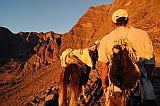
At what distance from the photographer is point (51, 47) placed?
123ft

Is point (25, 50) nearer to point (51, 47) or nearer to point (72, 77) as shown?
point (51, 47)

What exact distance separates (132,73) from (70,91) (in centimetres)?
362

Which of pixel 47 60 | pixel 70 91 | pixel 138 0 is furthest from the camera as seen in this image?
pixel 47 60

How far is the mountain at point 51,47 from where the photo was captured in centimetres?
1589

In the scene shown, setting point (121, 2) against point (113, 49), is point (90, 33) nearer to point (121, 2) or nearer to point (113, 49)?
point (121, 2)

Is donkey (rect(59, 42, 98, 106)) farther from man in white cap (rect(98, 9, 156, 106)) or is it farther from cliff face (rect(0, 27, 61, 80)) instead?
cliff face (rect(0, 27, 61, 80))

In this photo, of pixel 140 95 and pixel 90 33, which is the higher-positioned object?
pixel 90 33

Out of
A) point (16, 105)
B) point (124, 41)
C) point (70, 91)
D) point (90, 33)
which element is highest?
Result: point (90, 33)

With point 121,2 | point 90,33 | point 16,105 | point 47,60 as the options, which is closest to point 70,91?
point 16,105

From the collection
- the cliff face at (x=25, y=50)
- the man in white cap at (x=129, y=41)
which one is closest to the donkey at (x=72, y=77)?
the man in white cap at (x=129, y=41)

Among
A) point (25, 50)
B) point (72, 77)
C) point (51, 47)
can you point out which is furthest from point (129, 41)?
point (25, 50)

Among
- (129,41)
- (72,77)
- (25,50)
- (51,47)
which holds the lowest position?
(72,77)

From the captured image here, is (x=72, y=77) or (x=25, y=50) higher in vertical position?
(x=25, y=50)

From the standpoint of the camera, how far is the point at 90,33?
99.0 ft
